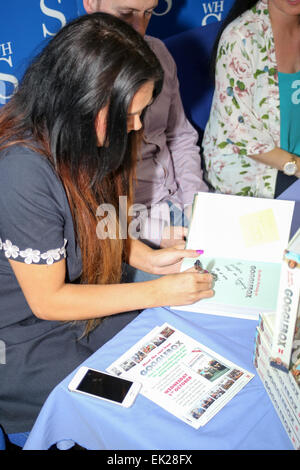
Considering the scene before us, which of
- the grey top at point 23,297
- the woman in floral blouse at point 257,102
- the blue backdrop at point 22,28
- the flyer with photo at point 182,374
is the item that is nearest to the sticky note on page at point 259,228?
the flyer with photo at point 182,374

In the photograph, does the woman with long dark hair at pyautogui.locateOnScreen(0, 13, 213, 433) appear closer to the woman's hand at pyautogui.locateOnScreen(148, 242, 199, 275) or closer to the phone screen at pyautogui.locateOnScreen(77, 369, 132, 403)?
the woman's hand at pyautogui.locateOnScreen(148, 242, 199, 275)

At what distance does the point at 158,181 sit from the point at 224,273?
28.7 inches

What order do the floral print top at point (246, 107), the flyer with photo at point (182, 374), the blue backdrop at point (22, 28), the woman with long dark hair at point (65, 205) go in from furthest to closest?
the blue backdrop at point (22, 28) → the floral print top at point (246, 107) → the woman with long dark hair at point (65, 205) → the flyer with photo at point (182, 374)

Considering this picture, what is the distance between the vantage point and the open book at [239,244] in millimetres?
1052

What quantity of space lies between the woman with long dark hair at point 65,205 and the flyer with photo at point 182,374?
0.11 meters

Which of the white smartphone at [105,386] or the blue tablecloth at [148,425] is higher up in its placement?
the white smartphone at [105,386]

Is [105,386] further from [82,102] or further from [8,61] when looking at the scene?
[8,61]

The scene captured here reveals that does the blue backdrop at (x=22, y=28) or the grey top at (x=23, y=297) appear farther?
the blue backdrop at (x=22, y=28)

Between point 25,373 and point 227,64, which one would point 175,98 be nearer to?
point 227,64

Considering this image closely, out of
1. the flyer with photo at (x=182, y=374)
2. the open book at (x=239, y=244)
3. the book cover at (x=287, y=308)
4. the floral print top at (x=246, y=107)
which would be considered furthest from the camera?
the floral print top at (x=246, y=107)

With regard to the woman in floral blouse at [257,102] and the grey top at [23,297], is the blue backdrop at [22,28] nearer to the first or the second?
the woman in floral blouse at [257,102]

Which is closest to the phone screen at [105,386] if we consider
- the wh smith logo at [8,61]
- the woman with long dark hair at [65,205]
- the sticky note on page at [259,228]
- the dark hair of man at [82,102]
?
the woman with long dark hair at [65,205]

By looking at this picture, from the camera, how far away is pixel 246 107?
1.75 m

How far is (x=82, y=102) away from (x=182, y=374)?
1.88ft
